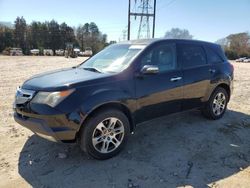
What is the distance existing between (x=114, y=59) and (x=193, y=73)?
1.56m

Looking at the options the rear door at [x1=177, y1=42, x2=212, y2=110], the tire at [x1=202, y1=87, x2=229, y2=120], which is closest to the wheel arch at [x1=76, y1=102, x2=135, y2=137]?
the rear door at [x1=177, y1=42, x2=212, y2=110]

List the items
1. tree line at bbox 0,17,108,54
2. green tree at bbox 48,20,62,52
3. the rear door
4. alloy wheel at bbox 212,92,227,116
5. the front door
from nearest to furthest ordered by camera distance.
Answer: the front door
the rear door
alloy wheel at bbox 212,92,227,116
tree line at bbox 0,17,108,54
green tree at bbox 48,20,62,52

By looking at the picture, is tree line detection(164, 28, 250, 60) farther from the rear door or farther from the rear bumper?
the rear bumper

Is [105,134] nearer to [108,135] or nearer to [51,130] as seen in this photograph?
[108,135]

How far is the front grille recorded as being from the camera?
399 cm

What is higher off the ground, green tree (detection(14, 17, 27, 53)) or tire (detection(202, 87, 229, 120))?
green tree (detection(14, 17, 27, 53))

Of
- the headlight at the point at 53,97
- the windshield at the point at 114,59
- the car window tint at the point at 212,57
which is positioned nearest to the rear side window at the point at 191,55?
the car window tint at the point at 212,57

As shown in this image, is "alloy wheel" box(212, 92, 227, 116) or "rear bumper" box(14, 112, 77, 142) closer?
"rear bumper" box(14, 112, 77, 142)

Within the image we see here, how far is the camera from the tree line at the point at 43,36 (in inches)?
2729

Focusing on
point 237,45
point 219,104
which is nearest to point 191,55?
point 219,104

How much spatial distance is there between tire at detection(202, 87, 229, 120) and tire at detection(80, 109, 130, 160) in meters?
2.29

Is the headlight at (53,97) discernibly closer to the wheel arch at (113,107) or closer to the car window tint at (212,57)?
the wheel arch at (113,107)

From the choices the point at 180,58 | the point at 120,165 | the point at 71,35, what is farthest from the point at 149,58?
the point at 71,35

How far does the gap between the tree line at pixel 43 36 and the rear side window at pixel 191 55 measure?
62.0 metres
